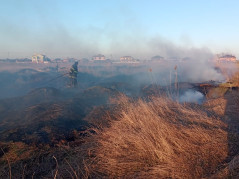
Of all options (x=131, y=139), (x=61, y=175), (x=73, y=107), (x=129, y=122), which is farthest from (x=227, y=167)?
(x=73, y=107)

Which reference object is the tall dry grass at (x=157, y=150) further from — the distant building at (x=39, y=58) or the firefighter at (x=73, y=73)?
the distant building at (x=39, y=58)

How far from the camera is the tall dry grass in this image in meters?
2.63

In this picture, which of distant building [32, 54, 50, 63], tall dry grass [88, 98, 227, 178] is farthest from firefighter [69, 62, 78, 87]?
distant building [32, 54, 50, 63]

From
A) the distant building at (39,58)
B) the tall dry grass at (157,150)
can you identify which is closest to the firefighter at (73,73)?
the tall dry grass at (157,150)

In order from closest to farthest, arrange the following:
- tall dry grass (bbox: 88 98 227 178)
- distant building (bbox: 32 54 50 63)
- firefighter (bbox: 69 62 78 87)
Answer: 1. tall dry grass (bbox: 88 98 227 178)
2. firefighter (bbox: 69 62 78 87)
3. distant building (bbox: 32 54 50 63)

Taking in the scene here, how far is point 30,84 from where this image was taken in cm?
2464

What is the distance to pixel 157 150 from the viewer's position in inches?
113

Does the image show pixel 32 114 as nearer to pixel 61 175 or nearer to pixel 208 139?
pixel 61 175

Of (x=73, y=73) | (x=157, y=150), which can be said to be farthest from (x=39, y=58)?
(x=157, y=150)

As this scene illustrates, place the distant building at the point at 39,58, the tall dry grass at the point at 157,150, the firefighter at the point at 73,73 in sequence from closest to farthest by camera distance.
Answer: the tall dry grass at the point at 157,150, the firefighter at the point at 73,73, the distant building at the point at 39,58

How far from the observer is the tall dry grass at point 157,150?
2.63 meters

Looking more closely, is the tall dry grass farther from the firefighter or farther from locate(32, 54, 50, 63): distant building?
locate(32, 54, 50, 63): distant building

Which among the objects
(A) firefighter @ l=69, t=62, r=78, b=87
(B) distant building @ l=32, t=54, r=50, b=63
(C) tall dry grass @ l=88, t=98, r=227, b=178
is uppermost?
(B) distant building @ l=32, t=54, r=50, b=63

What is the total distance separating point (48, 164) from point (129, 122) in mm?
1716
